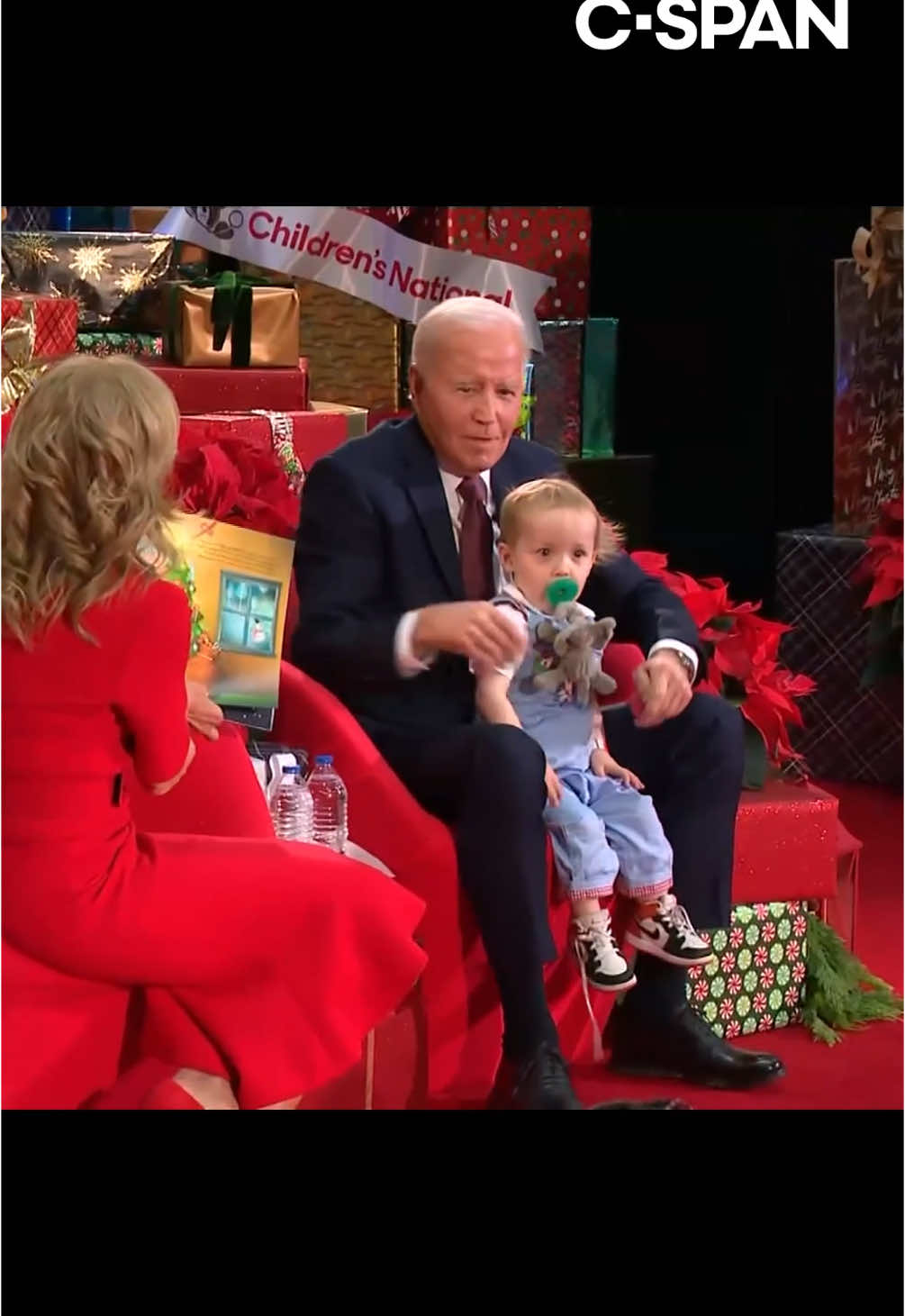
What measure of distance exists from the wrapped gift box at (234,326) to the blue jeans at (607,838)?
Result: 6.90 feet

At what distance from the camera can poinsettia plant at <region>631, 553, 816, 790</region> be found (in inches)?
152

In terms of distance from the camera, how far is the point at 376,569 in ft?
11.3

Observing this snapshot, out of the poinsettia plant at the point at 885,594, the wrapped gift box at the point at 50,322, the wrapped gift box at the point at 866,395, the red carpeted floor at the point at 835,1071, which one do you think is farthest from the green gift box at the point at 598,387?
the wrapped gift box at the point at 50,322

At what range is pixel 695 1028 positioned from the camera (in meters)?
3.60

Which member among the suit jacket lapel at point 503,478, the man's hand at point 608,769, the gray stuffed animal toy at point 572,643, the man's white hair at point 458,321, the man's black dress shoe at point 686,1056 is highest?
the man's white hair at point 458,321

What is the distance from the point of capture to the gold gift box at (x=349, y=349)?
6.05 meters

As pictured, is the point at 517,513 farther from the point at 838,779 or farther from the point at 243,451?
the point at 838,779

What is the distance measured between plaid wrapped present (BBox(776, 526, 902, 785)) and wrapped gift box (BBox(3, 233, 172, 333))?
6.37ft

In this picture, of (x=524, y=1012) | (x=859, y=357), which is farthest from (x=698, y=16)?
(x=859, y=357)

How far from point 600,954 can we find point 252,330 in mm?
2366

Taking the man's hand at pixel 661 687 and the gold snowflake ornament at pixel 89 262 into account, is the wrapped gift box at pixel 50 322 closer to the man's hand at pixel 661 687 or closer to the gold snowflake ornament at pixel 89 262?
the gold snowflake ornament at pixel 89 262

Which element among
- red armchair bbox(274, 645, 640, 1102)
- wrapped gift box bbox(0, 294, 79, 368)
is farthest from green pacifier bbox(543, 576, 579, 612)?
wrapped gift box bbox(0, 294, 79, 368)

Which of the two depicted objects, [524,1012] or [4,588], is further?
[524,1012]

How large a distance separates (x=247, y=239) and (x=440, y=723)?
315cm
